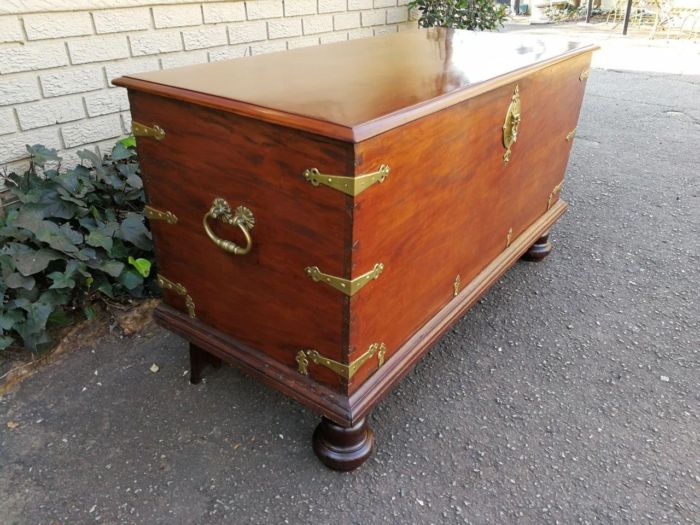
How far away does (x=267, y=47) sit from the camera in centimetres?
288

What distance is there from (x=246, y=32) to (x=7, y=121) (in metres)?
1.22

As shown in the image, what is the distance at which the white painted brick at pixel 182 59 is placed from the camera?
2432mm

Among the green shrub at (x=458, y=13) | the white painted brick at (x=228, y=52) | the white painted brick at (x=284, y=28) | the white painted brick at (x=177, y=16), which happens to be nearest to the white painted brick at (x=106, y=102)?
the white painted brick at (x=177, y=16)

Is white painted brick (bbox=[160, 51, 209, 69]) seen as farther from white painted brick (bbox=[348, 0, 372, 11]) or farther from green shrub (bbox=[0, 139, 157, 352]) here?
white painted brick (bbox=[348, 0, 372, 11])

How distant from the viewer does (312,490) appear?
136cm

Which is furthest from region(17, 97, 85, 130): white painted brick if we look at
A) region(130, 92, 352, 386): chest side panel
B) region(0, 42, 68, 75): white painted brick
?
region(130, 92, 352, 386): chest side panel

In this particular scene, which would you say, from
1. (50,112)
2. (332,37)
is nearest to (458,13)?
(332,37)

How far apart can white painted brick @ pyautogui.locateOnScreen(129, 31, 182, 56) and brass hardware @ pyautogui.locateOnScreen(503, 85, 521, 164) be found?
1.60 meters

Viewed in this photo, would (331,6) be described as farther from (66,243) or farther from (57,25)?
(66,243)

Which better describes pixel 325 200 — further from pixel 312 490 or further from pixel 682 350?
pixel 682 350

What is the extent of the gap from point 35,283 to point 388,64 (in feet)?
4.30

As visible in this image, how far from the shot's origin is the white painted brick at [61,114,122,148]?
218 cm

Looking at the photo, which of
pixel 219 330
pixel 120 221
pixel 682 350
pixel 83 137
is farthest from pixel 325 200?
pixel 83 137

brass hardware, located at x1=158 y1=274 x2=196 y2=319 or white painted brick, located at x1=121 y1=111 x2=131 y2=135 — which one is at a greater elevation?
white painted brick, located at x1=121 y1=111 x2=131 y2=135
